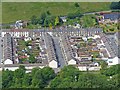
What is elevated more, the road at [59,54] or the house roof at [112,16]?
the house roof at [112,16]

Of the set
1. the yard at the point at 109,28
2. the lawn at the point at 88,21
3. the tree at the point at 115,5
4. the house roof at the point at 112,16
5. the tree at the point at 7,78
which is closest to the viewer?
the tree at the point at 7,78

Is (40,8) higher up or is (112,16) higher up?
(40,8)

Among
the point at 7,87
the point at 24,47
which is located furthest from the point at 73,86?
the point at 24,47

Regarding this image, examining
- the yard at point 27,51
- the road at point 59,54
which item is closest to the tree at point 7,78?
the yard at point 27,51

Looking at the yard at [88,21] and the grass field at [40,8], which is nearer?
the yard at [88,21]

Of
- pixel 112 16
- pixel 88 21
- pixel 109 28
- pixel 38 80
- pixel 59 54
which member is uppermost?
pixel 112 16

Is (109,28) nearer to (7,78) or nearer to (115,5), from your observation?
(115,5)

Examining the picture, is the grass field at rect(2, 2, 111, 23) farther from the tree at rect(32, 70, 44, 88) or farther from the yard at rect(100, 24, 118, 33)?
the tree at rect(32, 70, 44, 88)

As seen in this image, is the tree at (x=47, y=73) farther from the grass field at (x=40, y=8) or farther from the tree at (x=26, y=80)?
the grass field at (x=40, y=8)

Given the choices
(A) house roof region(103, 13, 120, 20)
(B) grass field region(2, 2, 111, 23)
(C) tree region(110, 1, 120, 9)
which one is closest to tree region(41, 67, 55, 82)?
(B) grass field region(2, 2, 111, 23)

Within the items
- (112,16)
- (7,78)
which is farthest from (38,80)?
(112,16)
